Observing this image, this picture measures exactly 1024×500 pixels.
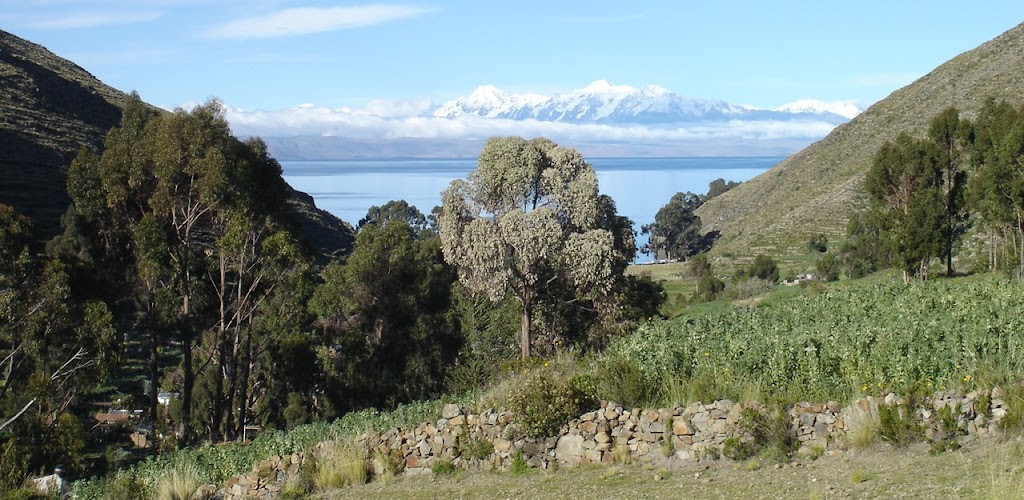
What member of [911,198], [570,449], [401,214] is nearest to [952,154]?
[911,198]

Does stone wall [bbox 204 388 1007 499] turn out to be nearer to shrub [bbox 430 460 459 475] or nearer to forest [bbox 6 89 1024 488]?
shrub [bbox 430 460 459 475]

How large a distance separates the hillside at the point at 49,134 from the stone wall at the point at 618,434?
32094 mm

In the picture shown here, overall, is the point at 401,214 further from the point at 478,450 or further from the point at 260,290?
the point at 478,450

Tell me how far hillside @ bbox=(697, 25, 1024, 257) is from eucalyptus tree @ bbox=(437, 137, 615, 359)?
1906 inches

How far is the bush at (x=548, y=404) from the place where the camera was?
12.0 meters

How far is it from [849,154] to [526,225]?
68.8 meters

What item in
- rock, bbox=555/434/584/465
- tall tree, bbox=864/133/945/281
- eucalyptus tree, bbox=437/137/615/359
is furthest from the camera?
tall tree, bbox=864/133/945/281

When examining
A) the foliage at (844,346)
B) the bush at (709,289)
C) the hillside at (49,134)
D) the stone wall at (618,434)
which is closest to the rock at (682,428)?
the stone wall at (618,434)

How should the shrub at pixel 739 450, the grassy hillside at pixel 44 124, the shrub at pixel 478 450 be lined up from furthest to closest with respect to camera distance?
1. the grassy hillside at pixel 44 124
2. the shrub at pixel 478 450
3. the shrub at pixel 739 450

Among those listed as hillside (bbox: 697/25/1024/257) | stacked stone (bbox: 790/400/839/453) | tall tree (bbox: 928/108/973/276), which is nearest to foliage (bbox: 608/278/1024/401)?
stacked stone (bbox: 790/400/839/453)

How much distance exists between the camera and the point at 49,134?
204 ft

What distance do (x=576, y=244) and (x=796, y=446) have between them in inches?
469

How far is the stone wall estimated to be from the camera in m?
10.2

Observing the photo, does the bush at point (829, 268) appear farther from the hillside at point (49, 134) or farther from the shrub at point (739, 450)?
the shrub at point (739, 450)
